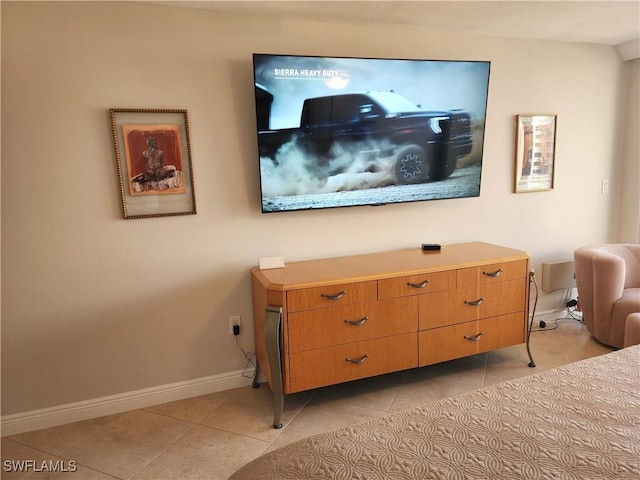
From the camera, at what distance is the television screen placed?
2.61 m

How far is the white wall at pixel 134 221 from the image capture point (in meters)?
2.31

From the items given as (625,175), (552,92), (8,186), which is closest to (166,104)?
(8,186)

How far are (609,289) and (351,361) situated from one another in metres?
2.03

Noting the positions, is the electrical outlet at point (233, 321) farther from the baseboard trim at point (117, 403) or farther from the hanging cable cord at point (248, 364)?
the baseboard trim at point (117, 403)

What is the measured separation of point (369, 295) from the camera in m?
2.51

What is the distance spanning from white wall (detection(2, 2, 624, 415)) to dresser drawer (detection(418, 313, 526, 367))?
2.37ft

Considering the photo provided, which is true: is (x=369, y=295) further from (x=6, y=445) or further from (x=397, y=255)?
(x=6, y=445)

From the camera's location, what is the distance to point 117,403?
102 inches

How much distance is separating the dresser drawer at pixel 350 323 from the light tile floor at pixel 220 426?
0.43 metres

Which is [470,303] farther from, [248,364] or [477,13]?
[477,13]

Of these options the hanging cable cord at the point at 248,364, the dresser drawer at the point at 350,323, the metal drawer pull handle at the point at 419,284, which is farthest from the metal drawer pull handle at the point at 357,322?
the hanging cable cord at the point at 248,364

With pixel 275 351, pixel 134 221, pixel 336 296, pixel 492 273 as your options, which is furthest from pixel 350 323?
pixel 134 221

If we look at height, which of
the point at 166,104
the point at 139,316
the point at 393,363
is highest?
the point at 166,104

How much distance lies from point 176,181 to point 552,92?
118 inches
